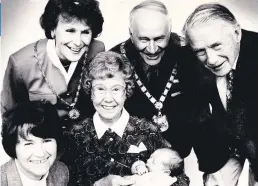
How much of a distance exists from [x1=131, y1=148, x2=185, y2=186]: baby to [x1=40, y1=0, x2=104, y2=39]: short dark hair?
2.16 ft

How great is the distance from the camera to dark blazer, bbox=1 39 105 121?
2105 millimetres

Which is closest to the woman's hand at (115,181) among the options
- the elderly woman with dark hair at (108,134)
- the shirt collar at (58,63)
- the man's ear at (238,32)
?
the elderly woman with dark hair at (108,134)

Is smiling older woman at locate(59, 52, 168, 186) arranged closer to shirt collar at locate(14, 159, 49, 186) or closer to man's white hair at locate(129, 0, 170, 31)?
shirt collar at locate(14, 159, 49, 186)

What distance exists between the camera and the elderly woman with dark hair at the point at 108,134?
2074 millimetres

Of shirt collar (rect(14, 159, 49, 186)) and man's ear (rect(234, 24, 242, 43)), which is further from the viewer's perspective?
man's ear (rect(234, 24, 242, 43))

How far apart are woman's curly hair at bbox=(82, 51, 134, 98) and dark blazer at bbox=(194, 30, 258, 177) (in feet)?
1.17

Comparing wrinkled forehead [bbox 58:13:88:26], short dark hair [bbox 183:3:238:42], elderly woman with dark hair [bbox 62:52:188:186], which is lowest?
elderly woman with dark hair [bbox 62:52:188:186]

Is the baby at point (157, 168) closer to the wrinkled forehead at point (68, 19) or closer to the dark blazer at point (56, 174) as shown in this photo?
the dark blazer at point (56, 174)

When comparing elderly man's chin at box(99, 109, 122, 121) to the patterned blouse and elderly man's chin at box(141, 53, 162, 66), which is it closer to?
the patterned blouse

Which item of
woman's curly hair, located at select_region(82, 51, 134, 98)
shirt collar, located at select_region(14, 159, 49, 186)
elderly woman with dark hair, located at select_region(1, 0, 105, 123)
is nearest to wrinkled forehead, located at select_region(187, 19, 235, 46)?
woman's curly hair, located at select_region(82, 51, 134, 98)

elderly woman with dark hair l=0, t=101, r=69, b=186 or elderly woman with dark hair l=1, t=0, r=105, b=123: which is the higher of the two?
elderly woman with dark hair l=1, t=0, r=105, b=123

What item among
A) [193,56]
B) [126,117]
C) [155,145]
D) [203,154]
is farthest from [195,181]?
[193,56]

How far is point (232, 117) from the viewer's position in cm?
216

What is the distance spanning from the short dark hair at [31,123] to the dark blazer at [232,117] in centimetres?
69
